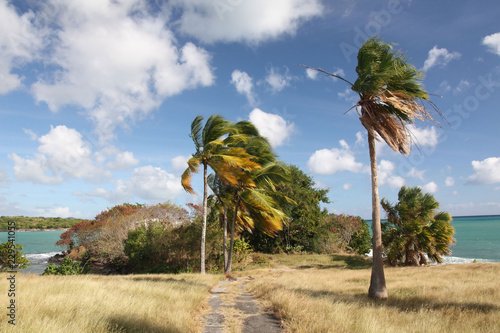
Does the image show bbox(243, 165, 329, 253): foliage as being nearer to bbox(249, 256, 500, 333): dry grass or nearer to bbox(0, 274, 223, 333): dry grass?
bbox(249, 256, 500, 333): dry grass

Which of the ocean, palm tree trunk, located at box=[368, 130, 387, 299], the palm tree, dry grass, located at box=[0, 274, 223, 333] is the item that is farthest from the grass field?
the ocean

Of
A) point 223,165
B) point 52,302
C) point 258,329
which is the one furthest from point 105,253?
point 258,329

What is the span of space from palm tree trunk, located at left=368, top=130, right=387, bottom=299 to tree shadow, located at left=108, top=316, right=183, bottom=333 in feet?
20.3

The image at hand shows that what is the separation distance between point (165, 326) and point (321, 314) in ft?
10.3

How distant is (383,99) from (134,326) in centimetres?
846

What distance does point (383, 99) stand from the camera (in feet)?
28.5

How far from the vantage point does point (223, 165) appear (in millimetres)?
14641

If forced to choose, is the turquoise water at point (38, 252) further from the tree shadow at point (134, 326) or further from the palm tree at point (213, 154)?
the tree shadow at point (134, 326)

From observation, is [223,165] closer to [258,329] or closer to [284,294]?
[284,294]

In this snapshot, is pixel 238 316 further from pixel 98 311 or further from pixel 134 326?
pixel 98 311

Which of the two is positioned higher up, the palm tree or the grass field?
the palm tree

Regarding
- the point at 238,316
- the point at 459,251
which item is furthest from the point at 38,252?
the point at 459,251

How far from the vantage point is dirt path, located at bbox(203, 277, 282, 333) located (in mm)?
6059

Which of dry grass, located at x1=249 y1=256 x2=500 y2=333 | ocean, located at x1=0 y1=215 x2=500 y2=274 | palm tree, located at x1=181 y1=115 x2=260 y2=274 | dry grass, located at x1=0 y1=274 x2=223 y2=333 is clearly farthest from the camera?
ocean, located at x1=0 y1=215 x2=500 y2=274
